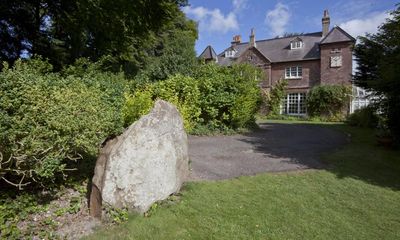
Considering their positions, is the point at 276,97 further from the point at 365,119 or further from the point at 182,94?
the point at 182,94

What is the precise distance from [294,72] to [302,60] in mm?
1335

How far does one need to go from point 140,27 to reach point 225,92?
5482mm

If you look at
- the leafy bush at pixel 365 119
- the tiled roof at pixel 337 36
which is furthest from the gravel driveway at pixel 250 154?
the tiled roof at pixel 337 36

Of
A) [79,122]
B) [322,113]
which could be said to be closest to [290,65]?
[322,113]

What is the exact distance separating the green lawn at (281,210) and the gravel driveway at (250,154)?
0.60 metres

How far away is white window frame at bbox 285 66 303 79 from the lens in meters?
28.6

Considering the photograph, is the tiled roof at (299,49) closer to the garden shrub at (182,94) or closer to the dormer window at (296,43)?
the dormer window at (296,43)

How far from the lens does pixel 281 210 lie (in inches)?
191

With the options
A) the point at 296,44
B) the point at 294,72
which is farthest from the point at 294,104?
the point at 296,44

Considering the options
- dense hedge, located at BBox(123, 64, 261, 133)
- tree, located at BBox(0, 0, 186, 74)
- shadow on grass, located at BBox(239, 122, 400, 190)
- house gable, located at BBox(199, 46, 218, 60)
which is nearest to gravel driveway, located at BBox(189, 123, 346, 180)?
shadow on grass, located at BBox(239, 122, 400, 190)

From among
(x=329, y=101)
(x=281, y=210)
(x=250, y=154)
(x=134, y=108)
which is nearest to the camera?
(x=281, y=210)

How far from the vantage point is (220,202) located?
201 inches

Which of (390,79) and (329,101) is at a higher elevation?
(390,79)

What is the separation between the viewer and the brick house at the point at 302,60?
86.5 ft
